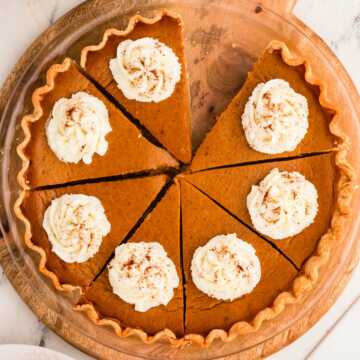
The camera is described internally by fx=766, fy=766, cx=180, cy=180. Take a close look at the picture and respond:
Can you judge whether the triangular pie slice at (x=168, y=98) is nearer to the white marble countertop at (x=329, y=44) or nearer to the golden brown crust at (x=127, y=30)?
the golden brown crust at (x=127, y=30)

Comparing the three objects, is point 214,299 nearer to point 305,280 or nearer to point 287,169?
point 305,280

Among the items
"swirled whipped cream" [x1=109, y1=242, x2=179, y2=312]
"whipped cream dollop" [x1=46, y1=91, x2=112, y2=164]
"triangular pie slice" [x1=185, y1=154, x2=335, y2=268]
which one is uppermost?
"triangular pie slice" [x1=185, y1=154, x2=335, y2=268]

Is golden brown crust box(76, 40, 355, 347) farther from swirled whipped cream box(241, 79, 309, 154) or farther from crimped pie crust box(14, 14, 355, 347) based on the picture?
swirled whipped cream box(241, 79, 309, 154)

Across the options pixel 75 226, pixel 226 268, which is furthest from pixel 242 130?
pixel 75 226

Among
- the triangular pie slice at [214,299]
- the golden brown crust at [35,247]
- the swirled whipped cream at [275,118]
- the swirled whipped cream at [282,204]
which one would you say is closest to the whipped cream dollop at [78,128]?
the golden brown crust at [35,247]

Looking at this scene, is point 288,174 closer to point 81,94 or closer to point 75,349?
point 81,94

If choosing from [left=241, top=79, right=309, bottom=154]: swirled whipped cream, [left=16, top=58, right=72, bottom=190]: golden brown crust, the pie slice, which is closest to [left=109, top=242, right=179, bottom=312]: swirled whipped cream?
the pie slice
